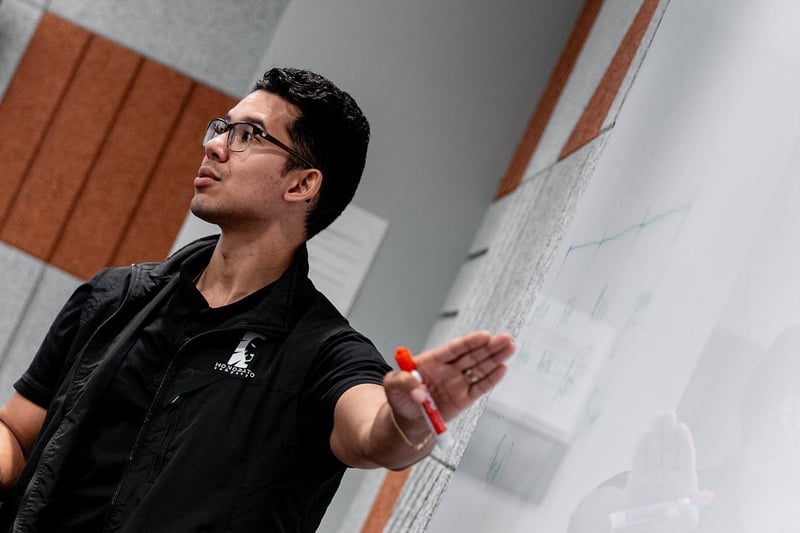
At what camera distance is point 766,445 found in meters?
0.92

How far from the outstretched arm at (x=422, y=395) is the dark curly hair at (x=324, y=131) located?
465 millimetres

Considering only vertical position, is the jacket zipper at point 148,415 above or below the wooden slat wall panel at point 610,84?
below

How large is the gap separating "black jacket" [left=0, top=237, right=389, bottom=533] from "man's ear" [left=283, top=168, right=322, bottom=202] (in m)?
0.13

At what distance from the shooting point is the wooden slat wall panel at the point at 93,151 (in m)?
3.62

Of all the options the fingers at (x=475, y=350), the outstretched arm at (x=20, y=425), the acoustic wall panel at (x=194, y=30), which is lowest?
the outstretched arm at (x=20, y=425)

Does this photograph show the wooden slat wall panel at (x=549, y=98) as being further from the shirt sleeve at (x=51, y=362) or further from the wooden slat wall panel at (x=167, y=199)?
the shirt sleeve at (x=51, y=362)

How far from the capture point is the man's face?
1.49 meters

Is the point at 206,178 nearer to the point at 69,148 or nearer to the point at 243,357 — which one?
the point at 243,357

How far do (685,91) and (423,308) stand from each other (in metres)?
2.00

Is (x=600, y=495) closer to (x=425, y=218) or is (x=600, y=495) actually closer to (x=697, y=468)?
(x=697, y=468)

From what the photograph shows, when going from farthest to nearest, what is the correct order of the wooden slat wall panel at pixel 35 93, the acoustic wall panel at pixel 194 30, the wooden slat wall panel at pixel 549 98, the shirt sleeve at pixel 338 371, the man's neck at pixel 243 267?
the acoustic wall panel at pixel 194 30 → the wooden slat wall panel at pixel 35 93 → the wooden slat wall panel at pixel 549 98 → the man's neck at pixel 243 267 → the shirt sleeve at pixel 338 371

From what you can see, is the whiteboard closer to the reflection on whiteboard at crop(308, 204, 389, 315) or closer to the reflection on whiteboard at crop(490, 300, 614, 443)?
the reflection on whiteboard at crop(490, 300, 614, 443)

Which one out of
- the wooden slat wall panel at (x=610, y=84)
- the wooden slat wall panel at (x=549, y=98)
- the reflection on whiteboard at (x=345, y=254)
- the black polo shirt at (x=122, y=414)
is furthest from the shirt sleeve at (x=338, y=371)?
the reflection on whiteboard at (x=345, y=254)

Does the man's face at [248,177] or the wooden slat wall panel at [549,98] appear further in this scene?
the wooden slat wall panel at [549,98]
